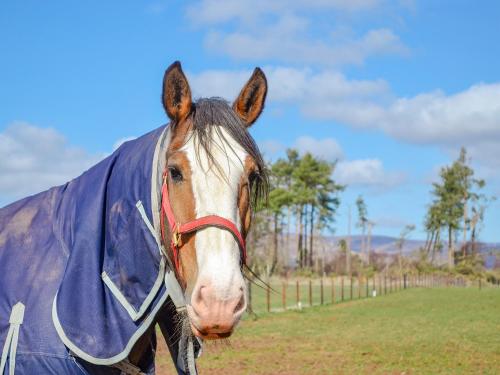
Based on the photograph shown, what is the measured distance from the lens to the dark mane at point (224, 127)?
3075mm

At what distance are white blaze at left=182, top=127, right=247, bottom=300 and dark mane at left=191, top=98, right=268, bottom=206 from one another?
30 millimetres

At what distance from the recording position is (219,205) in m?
2.85

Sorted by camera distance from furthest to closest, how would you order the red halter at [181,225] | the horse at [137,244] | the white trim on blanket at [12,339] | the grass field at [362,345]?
the grass field at [362,345] < the white trim on blanket at [12,339] < the horse at [137,244] < the red halter at [181,225]

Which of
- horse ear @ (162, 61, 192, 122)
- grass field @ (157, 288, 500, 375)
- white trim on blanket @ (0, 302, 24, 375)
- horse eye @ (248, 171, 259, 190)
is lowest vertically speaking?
grass field @ (157, 288, 500, 375)

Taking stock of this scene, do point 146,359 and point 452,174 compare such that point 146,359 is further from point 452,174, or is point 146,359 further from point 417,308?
point 452,174

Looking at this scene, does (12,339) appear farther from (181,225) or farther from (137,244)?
(181,225)

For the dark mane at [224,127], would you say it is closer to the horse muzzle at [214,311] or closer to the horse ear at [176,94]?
the horse ear at [176,94]

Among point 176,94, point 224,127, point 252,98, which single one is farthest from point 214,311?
point 252,98

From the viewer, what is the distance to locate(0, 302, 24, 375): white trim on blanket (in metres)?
3.14

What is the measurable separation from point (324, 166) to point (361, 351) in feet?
180

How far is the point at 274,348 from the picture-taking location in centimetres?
1504

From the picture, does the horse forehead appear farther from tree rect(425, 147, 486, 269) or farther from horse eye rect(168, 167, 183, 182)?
tree rect(425, 147, 486, 269)

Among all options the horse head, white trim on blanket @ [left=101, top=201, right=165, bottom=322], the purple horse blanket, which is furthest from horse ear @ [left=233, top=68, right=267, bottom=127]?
white trim on blanket @ [left=101, top=201, right=165, bottom=322]

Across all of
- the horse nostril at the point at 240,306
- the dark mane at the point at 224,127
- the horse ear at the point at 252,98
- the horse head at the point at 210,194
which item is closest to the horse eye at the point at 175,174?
the horse head at the point at 210,194
